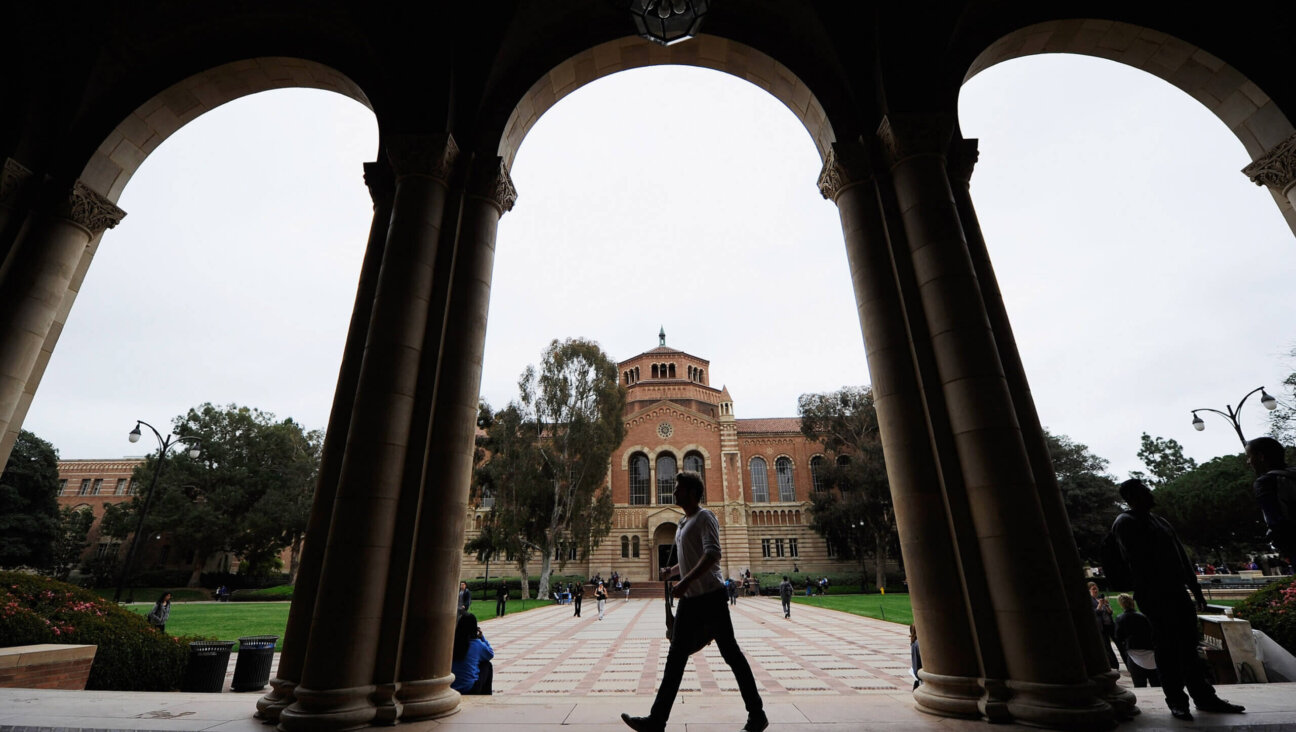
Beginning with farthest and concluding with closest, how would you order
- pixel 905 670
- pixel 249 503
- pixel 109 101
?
pixel 249 503, pixel 905 670, pixel 109 101

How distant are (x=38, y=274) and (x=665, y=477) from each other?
152 ft

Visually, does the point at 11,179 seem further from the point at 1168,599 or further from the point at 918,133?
the point at 1168,599

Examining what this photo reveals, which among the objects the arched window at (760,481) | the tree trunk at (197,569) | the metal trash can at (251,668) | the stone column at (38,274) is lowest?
the metal trash can at (251,668)

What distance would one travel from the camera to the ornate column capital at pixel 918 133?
5.95 m

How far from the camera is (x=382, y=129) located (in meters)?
6.82

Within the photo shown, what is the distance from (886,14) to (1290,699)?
728 centimetres

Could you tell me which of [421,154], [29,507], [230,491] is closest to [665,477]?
[230,491]

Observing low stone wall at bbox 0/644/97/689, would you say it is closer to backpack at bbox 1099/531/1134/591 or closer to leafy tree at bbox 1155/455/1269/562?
backpack at bbox 1099/531/1134/591

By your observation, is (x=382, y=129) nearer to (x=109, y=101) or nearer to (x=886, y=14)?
(x=109, y=101)

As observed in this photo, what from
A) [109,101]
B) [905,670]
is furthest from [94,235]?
[905,670]

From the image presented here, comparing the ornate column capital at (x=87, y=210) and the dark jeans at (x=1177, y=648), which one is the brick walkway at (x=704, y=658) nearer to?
the dark jeans at (x=1177, y=648)

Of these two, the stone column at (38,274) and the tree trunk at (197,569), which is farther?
the tree trunk at (197,569)

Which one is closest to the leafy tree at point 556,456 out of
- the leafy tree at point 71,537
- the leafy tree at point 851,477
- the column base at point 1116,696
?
the leafy tree at point 851,477

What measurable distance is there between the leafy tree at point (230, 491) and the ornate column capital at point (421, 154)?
45.5 metres
